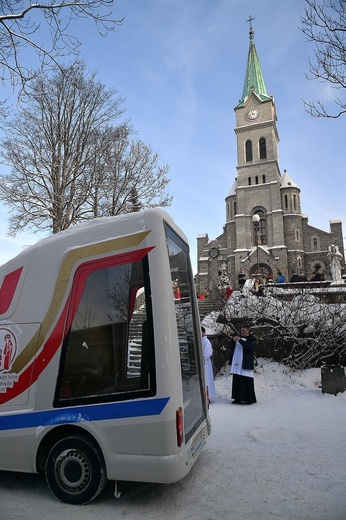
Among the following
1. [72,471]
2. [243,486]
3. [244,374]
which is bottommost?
[243,486]

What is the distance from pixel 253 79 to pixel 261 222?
24.8m

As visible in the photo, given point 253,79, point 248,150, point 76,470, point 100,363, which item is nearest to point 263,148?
point 248,150

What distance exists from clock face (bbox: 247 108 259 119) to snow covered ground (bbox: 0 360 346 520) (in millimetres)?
54242

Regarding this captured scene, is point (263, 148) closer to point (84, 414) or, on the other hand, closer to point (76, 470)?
point (84, 414)

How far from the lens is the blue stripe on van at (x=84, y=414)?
3.46m

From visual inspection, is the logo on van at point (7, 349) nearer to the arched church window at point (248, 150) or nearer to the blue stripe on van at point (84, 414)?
the blue stripe on van at point (84, 414)

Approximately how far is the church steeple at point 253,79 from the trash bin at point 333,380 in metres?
53.9

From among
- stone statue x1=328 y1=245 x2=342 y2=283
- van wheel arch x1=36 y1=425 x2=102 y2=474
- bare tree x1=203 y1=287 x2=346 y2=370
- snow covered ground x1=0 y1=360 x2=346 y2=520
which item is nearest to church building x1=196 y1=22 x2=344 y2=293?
stone statue x1=328 y1=245 x2=342 y2=283

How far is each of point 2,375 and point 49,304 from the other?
102 cm

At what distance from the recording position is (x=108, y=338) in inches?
149

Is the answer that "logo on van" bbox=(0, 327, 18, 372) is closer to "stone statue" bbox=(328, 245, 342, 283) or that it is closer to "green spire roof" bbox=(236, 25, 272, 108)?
"stone statue" bbox=(328, 245, 342, 283)

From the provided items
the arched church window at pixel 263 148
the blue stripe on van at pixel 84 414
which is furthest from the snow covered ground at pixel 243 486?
the arched church window at pixel 263 148

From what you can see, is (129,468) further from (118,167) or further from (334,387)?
(118,167)

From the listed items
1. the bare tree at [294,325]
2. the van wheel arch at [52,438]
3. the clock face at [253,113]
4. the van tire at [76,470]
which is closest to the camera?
the van tire at [76,470]
